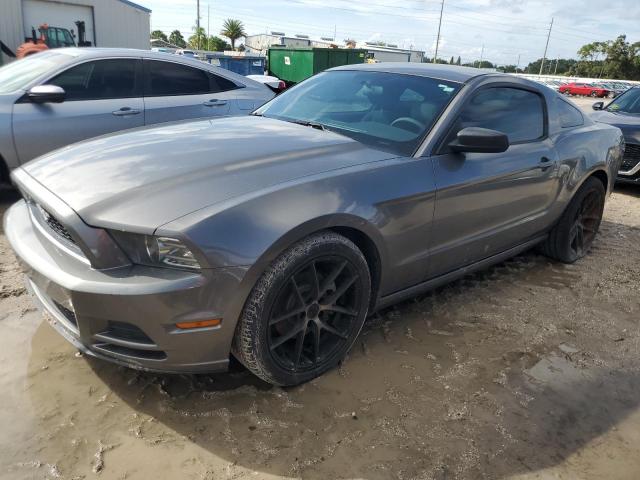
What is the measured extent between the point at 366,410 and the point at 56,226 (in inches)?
63.7

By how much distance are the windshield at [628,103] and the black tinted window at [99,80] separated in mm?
7014

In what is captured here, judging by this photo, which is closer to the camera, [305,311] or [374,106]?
[305,311]

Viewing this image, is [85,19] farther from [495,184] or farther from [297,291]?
[297,291]

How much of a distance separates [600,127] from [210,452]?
4059mm

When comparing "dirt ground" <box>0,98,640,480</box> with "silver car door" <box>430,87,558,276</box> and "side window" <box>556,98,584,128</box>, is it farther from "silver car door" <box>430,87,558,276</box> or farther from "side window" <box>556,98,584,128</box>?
"side window" <box>556,98,584,128</box>

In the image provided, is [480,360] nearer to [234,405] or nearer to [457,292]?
[457,292]

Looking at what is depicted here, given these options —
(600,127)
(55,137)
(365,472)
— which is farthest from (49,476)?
(600,127)

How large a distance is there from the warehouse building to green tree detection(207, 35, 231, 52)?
43637mm

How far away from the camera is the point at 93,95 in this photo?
4852mm

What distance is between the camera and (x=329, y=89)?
354 centimetres

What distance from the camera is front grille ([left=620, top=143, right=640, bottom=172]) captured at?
6832mm

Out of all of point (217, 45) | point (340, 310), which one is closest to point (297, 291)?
point (340, 310)

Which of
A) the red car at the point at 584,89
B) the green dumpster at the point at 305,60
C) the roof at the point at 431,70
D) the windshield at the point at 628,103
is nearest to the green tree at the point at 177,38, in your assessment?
the red car at the point at 584,89

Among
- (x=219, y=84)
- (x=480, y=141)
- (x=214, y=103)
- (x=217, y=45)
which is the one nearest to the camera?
(x=480, y=141)
